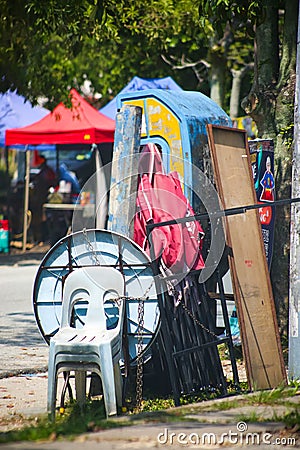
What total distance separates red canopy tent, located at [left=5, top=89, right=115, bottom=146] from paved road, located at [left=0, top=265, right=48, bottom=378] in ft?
11.8

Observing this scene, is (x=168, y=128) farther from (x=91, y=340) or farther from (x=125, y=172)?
(x=91, y=340)

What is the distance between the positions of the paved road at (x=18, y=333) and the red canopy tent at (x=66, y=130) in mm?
3606

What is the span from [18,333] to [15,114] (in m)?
10.7

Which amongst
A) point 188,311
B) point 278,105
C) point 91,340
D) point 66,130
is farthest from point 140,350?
point 66,130

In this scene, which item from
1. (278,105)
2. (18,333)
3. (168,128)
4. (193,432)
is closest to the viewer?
(193,432)

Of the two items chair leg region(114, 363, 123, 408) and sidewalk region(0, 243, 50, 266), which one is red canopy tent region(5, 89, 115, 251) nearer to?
sidewalk region(0, 243, 50, 266)

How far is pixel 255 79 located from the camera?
8.69 meters

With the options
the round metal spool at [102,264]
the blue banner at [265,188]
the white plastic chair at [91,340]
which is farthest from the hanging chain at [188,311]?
the blue banner at [265,188]

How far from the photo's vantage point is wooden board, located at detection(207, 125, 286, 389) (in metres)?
6.68

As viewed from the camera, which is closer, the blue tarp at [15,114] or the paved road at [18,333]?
the paved road at [18,333]

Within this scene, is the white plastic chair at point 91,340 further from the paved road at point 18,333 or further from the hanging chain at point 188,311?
the paved road at point 18,333

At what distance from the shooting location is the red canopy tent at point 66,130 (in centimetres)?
1719

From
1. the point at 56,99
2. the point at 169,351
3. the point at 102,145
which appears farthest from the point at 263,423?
the point at 102,145

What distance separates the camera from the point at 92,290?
625cm
